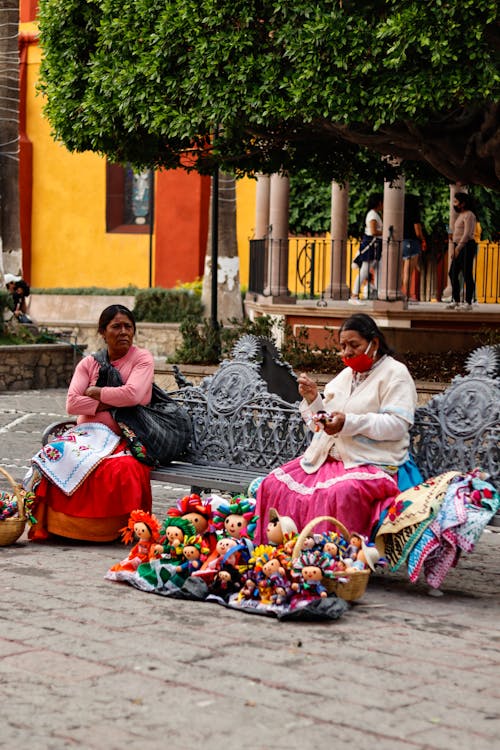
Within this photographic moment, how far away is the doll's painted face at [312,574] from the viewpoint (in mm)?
6270

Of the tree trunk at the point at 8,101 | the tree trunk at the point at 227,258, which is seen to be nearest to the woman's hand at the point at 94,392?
the tree trunk at the point at 8,101

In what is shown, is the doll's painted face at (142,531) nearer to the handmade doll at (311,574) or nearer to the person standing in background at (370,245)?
the handmade doll at (311,574)

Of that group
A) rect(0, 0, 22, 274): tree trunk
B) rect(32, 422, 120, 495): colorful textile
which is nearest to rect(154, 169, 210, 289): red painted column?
rect(0, 0, 22, 274): tree trunk

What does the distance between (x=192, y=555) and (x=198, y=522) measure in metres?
0.33

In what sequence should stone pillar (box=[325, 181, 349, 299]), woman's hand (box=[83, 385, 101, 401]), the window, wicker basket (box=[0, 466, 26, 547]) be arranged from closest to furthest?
wicker basket (box=[0, 466, 26, 547])
woman's hand (box=[83, 385, 101, 401])
stone pillar (box=[325, 181, 349, 299])
the window

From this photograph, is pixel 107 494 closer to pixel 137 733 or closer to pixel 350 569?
pixel 350 569

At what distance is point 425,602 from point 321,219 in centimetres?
2710

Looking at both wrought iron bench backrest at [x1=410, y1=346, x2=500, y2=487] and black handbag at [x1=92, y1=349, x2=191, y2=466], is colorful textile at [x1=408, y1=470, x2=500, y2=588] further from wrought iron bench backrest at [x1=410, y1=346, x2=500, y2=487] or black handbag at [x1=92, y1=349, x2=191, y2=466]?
black handbag at [x1=92, y1=349, x2=191, y2=466]

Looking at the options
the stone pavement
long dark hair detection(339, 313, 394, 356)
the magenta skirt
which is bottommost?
the stone pavement

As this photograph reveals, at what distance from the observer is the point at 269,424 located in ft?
28.0

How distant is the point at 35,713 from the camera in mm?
4672

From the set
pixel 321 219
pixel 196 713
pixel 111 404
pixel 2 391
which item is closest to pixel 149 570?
Answer: pixel 111 404

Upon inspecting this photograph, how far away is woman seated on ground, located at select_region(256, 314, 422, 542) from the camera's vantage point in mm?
6922

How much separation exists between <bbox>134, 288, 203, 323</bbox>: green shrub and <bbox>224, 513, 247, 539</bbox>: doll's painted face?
23133mm
